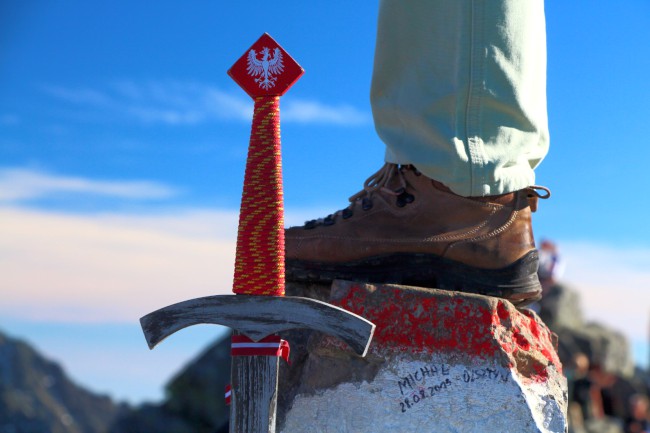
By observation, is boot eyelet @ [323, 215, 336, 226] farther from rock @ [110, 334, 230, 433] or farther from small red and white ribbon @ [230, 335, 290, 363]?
rock @ [110, 334, 230, 433]

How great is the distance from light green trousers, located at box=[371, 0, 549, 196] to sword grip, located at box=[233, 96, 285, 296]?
575 millimetres

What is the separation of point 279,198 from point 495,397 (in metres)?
0.93

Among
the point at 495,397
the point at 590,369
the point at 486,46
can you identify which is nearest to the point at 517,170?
the point at 486,46

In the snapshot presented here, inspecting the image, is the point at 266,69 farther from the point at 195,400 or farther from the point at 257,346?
the point at 195,400

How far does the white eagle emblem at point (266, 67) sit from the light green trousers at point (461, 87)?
1.96 ft

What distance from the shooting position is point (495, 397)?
7.86 feet

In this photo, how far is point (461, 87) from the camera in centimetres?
245

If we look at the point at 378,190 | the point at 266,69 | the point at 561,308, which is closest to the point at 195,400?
the point at 561,308

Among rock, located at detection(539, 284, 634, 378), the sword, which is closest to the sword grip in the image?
the sword

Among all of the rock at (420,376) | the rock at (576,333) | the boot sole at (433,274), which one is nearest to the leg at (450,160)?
the boot sole at (433,274)

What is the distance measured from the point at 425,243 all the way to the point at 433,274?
0.12 meters

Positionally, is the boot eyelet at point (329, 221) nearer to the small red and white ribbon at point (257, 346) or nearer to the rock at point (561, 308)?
the small red and white ribbon at point (257, 346)

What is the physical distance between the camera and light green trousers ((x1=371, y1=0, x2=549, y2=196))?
8.02 ft

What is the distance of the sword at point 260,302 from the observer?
202 centimetres
